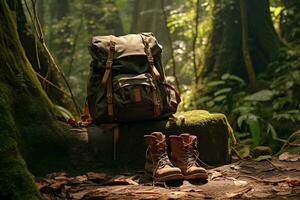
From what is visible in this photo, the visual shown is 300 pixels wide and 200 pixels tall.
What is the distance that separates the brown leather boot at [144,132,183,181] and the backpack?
17.7 inches

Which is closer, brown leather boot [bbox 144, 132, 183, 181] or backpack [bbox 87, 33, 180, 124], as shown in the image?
brown leather boot [bbox 144, 132, 183, 181]

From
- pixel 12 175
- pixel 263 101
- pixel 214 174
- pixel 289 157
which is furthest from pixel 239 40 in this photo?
pixel 12 175

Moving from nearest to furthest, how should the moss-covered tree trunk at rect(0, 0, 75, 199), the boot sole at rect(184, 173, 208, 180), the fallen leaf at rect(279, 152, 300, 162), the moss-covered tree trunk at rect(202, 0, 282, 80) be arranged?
1. the boot sole at rect(184, 173, 208, 180)
2. the moss-covered tree trunk at rect(0, 0, 75, 199)
3. the fallen leaf at rect(279, 152, 300, 162)
4. the moss-covered tree trunk at rect(202, 0, 282, 80)

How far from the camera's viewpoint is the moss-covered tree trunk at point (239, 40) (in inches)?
350

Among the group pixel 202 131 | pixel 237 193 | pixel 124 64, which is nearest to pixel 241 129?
pixel 202 131

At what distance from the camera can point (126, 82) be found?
14.5 ft

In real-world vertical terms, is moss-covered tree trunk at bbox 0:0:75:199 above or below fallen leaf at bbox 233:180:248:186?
above

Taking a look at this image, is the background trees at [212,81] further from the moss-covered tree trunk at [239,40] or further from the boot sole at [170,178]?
the boot sole at [170,178]

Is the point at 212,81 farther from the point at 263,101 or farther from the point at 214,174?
the point at 214,174

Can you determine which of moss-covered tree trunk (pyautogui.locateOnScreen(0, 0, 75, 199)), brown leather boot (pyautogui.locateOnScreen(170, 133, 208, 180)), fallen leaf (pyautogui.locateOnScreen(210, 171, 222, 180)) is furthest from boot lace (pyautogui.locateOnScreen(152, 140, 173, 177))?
moss-covered tree trunk (pyautogui.locateOnScreen(0, 0, 75, 199))

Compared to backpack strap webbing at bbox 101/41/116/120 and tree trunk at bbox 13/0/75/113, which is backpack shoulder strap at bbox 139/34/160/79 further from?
tree trunk at bbox 13/0/75/113

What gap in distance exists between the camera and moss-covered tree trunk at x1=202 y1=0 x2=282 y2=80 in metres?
8.90

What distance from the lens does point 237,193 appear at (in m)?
3.51

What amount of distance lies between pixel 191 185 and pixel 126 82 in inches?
47.4
